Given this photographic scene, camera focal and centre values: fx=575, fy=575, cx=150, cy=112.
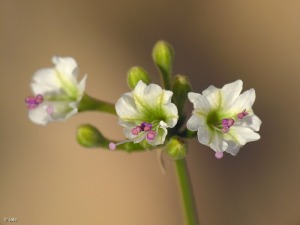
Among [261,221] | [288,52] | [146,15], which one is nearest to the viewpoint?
[261,221]

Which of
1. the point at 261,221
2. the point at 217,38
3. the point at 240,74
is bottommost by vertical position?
the point at 261,221

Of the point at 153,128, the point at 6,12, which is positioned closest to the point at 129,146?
the point at 153,128

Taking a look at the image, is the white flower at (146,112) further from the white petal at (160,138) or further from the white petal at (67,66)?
the white petal at (67,66)

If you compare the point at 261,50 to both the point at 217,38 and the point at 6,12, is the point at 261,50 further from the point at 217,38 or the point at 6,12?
the point at 6,12

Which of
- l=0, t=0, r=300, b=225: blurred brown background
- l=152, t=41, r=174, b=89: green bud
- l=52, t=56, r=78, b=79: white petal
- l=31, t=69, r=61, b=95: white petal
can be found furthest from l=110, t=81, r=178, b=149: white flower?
l=0, t=0, r=300, b=225: blurred brown background

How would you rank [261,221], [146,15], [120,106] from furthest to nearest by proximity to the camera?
1. [146,15]
2. [261,221]
3. [120,106]

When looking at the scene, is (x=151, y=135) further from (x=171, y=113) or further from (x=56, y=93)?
(x=56, y=93)

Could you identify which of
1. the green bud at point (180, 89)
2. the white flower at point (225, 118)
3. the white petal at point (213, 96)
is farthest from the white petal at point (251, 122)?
the green bud at point (180, 89)
